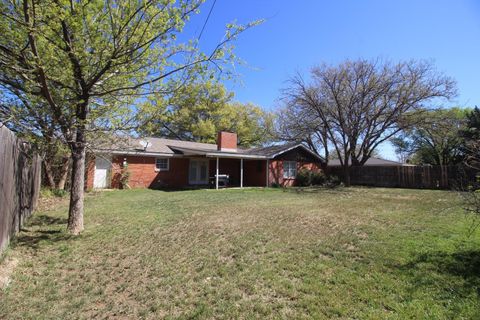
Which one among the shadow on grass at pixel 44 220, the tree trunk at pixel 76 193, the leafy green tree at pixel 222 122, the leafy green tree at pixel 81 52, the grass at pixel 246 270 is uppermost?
the leafy green tree at pixel 222 122

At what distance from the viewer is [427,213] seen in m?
8.97

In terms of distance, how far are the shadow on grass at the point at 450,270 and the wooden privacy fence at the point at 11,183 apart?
6094mm

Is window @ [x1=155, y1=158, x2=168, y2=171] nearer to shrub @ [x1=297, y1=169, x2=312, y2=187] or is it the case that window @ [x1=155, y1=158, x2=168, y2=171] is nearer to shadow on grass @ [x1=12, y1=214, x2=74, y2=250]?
shrub @ [x1=297, y1=169, x2=312, y2=187]

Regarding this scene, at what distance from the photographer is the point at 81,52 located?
5074mm

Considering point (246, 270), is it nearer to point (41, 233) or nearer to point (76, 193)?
point (76, 193)

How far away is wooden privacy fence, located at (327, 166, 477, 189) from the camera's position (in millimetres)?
19500

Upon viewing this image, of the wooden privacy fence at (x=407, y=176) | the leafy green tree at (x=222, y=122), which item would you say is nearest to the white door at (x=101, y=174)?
the leafy green tree at (x=222, y=122)

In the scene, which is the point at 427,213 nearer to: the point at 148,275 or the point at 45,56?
the point at 148,275

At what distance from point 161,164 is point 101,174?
12.5ft

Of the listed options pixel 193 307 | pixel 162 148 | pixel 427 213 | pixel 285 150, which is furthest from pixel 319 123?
pixel 193 307

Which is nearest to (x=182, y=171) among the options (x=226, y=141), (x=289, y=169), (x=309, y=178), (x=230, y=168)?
(x=226, y=141)

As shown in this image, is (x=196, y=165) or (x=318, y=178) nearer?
(x=196, y=165)

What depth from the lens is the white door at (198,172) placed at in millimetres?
20531

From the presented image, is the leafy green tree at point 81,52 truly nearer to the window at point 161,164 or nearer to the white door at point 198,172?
the window at point 161,164
